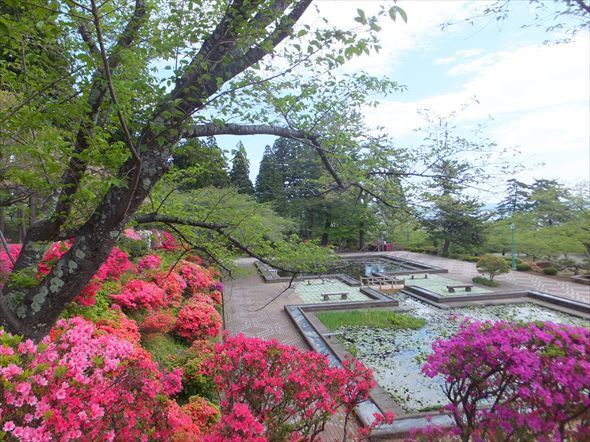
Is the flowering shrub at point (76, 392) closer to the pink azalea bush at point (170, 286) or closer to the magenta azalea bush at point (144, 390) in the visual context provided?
the magenta azalea bush at point (144, 390)

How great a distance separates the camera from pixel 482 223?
22781 millimetres

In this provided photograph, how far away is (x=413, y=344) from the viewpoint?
25.4 ft

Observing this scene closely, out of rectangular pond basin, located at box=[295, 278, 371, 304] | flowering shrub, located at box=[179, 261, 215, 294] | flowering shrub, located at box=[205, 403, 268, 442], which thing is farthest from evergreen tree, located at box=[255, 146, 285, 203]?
flowering shrub, located at box=[205, 403, 268, 442]

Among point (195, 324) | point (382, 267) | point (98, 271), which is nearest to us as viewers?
point (98, 271)

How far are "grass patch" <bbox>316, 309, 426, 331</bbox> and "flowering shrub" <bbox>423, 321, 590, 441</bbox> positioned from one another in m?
5.80

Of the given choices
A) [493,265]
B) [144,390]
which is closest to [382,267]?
[493,265]

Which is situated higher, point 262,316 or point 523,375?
point 523,375

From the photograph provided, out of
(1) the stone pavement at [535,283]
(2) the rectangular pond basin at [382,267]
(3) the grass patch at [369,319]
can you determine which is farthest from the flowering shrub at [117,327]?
(1) the stone pavement at [535,283]

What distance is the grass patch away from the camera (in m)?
8.95

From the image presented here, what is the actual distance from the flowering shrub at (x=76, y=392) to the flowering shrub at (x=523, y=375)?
7.70ft

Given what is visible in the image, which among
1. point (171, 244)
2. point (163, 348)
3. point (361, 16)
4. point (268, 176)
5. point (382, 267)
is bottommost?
point (382, 267)

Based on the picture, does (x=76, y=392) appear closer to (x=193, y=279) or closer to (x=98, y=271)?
(x=98, y=271)

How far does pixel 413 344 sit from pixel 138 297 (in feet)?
19.1

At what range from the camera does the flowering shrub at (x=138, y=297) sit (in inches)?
230
